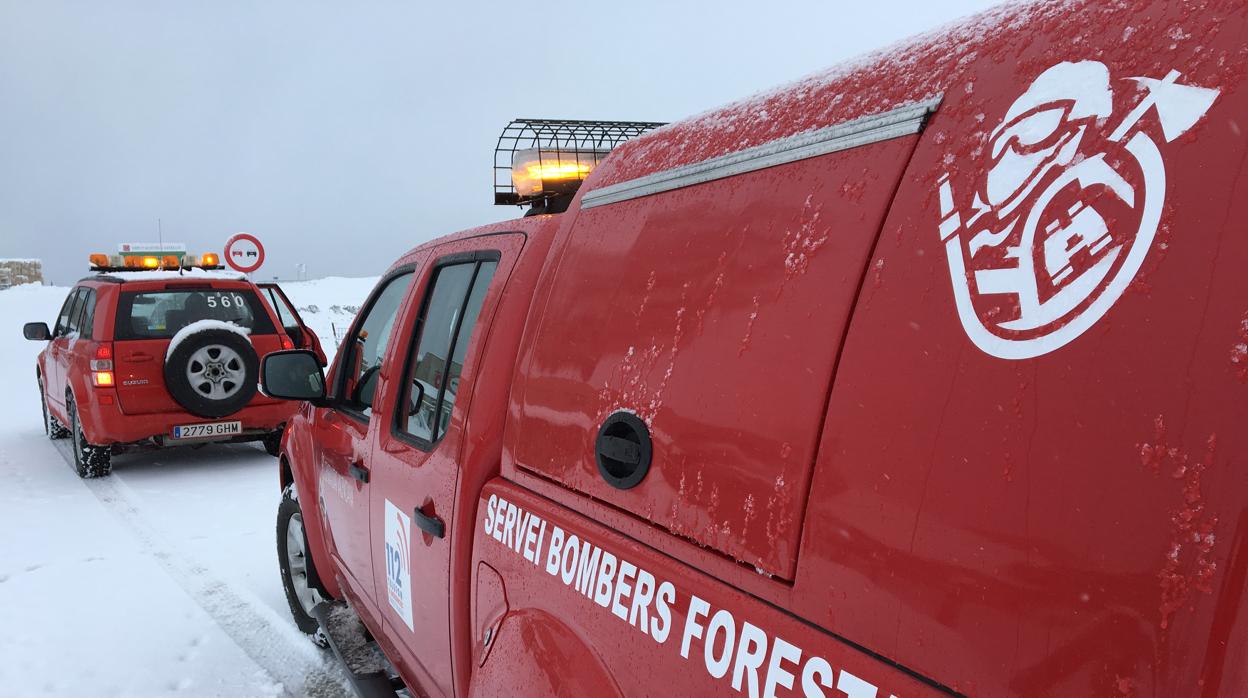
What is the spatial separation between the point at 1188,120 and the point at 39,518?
7.07 m

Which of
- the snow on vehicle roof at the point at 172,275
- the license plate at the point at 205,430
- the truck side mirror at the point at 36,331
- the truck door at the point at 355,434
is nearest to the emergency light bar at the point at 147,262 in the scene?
the snow on vehicle roof at the point at 172,275

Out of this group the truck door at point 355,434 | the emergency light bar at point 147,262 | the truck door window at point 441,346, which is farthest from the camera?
the emergency light bar at point 147,262

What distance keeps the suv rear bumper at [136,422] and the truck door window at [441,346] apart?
15.6 ft

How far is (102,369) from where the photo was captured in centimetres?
656

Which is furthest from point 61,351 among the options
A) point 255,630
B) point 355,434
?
point 355,434

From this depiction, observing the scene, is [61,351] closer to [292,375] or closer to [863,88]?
[292,375]

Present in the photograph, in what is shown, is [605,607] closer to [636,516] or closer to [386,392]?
[636,516]

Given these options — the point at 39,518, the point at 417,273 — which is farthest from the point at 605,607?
the point at 39,518

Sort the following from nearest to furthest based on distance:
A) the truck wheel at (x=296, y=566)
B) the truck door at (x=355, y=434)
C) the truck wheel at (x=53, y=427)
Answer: the truck door at (x=355, y=434) < the truck wheel at (x=296, y=566) < the truck wheel at (x=53, y=427)

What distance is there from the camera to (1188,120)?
2.60ft

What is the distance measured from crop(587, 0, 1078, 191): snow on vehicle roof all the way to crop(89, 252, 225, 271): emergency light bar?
7.28 meters

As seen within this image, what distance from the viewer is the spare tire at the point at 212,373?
658cm

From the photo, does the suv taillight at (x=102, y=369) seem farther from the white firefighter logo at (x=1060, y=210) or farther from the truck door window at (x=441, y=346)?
the white firefighter logo at (x=1060, y=210)

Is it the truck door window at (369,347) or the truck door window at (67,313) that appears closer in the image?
the truck door window at (369,347)
